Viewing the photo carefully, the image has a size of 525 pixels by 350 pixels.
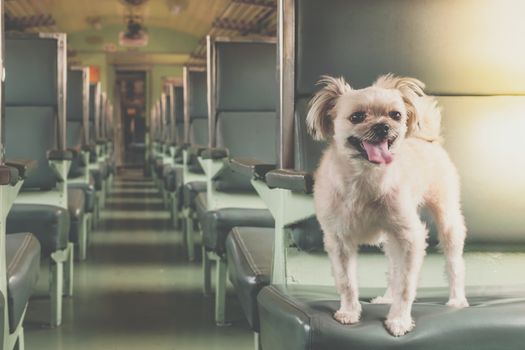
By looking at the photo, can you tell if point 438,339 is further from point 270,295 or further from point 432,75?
point 432,75

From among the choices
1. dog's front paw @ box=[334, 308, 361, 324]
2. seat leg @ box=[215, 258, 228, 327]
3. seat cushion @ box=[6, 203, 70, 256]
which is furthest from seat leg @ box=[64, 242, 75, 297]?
dog's front paw @ box=[334, 308, 361, 324]

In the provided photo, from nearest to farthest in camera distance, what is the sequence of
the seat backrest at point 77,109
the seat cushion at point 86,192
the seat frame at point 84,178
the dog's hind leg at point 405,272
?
the dog's hind leg at point 405,272 < the seat cushion at point 86,192 < the seat frame at point 84,178 < the seat backrest at point 77,109

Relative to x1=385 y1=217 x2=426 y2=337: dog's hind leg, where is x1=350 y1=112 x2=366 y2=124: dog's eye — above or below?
above

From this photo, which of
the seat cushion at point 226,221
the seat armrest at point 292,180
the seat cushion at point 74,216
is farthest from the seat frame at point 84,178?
the seat armrest at point 292,180

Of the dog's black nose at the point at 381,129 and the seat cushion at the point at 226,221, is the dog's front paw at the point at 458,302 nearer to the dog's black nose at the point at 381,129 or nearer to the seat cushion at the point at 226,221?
the dog's black nose at the point at 381,129

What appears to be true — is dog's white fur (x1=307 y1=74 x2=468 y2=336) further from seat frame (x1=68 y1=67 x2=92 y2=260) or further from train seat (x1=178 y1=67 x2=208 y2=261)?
train seat (x1=178 y1=67 x2=208 y2=261)

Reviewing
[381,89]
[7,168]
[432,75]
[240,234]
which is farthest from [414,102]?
[240,234]

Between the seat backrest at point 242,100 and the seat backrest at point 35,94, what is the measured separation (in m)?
0.76

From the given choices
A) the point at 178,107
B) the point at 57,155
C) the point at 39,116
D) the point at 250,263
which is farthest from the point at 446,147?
the point at 178,107

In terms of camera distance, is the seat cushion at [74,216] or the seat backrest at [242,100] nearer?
the seat cushion at [74,216]

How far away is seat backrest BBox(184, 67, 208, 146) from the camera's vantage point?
580 cm

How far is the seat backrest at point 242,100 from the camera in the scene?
3949mm

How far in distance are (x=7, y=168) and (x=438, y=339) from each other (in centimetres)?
119

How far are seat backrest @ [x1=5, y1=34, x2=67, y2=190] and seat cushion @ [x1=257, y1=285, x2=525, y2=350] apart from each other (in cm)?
232
